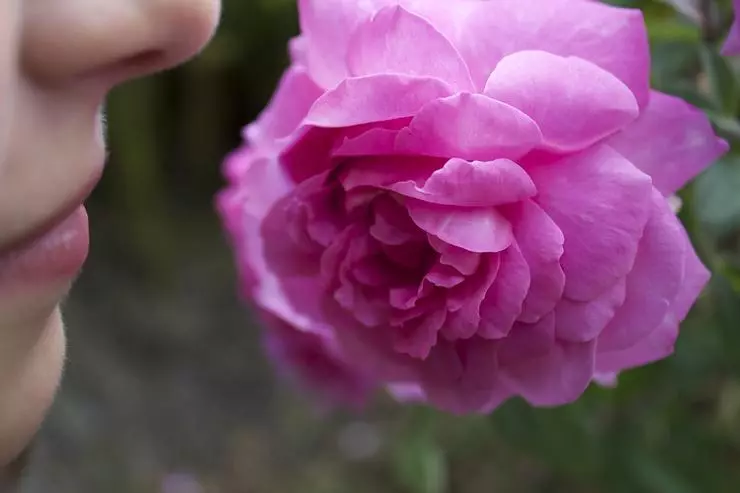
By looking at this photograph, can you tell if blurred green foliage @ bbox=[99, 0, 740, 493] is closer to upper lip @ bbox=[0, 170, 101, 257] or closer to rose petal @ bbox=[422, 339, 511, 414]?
rose petal @ bbox=[422, 339, 511, 414]

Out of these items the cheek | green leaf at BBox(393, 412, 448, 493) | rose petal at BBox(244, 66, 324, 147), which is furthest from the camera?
green leaf at BBox(393, 412, 448, 493)

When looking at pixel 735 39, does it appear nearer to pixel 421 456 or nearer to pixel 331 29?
pixel 331 29

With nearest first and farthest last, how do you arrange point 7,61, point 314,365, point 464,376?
point 7,61
point 464,376
point 314,365

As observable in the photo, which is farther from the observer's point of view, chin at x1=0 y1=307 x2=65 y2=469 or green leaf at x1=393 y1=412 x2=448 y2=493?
green leaf at x1=393 y1=412 x2=448 y2=493

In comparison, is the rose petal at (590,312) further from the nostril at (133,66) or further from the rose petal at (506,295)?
the nostril at (133,66)

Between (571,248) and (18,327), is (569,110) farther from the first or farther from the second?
(18,327)

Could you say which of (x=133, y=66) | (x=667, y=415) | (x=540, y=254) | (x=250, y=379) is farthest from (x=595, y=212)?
(x=250, y=379)

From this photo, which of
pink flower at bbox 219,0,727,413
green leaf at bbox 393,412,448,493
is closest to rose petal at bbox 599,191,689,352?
pink flower at bbox 219,0,727,413
